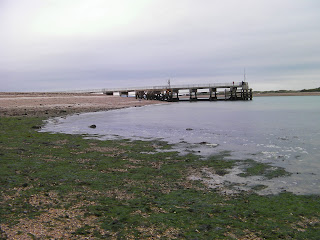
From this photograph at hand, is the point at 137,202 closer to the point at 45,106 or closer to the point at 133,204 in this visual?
the point at 133,204

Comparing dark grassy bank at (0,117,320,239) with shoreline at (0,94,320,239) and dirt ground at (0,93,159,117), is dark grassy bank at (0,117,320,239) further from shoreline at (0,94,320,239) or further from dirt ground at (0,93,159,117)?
dirt ground at (0,93,159,117)

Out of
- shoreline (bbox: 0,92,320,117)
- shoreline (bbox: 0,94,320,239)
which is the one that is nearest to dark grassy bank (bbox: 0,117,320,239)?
shoreline (bbox: 0,94,320,239)

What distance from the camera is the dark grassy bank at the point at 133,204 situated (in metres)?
5.55

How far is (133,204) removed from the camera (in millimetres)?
6875

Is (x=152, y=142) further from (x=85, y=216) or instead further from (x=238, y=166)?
(x=85, y=216)

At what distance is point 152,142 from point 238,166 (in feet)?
21.4

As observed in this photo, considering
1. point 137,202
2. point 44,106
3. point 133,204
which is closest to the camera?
point 133,204

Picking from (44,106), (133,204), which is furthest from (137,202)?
(44,106)

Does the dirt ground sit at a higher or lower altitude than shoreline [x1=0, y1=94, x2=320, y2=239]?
higher

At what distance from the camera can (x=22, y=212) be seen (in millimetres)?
6113

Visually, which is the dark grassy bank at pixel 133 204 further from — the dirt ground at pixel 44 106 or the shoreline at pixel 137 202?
the dirt ground at pixel 44 106

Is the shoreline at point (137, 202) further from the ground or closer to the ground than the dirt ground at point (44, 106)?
closer to the ground

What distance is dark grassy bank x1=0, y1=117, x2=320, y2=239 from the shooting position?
5.55 m

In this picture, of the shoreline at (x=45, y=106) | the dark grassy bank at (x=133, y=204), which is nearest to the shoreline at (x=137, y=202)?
the dark grassy bank at (x=133, y=204)
